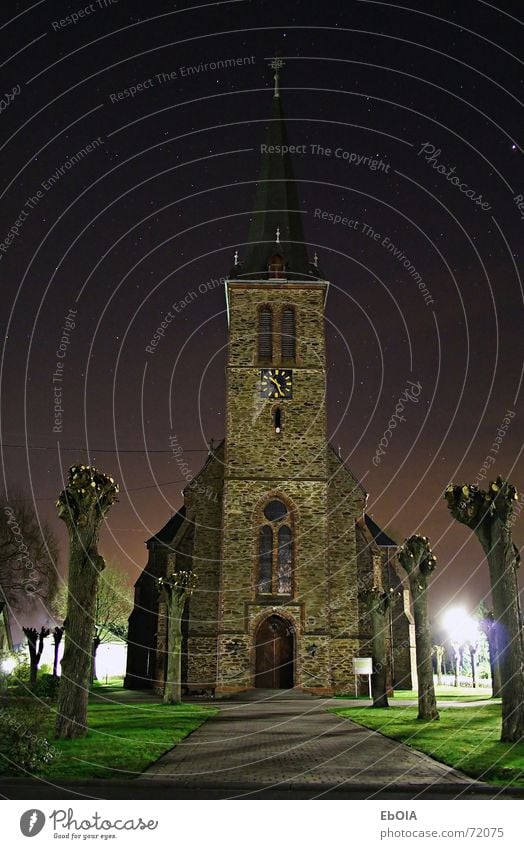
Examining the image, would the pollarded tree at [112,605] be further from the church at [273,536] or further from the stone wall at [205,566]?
the stone wall at [205,566]

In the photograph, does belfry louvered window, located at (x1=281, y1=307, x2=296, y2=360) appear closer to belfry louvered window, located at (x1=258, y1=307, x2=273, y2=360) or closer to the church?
the church

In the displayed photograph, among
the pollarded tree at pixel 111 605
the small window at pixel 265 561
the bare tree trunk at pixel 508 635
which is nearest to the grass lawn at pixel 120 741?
the bare tree trunk at pixel 508 635

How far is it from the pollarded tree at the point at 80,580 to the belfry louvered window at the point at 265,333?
24431 millimetres

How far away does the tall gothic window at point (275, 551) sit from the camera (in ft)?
126

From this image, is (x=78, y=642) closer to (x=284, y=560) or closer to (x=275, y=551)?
(x=275, y=551)

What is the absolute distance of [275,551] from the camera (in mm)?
38844

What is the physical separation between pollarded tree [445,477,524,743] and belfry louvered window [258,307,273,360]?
25951mm

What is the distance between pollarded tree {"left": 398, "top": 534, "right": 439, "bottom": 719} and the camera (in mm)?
21828

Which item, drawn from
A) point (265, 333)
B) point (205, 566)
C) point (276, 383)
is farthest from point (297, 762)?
point (265, 333)

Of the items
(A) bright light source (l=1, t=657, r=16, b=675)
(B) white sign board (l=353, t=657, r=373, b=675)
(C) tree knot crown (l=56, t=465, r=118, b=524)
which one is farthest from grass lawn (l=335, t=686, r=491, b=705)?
(C) tree knot crown (l=56, t=465, r=118, b=524)

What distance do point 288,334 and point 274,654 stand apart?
18.0 m

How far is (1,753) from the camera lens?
1102cm
